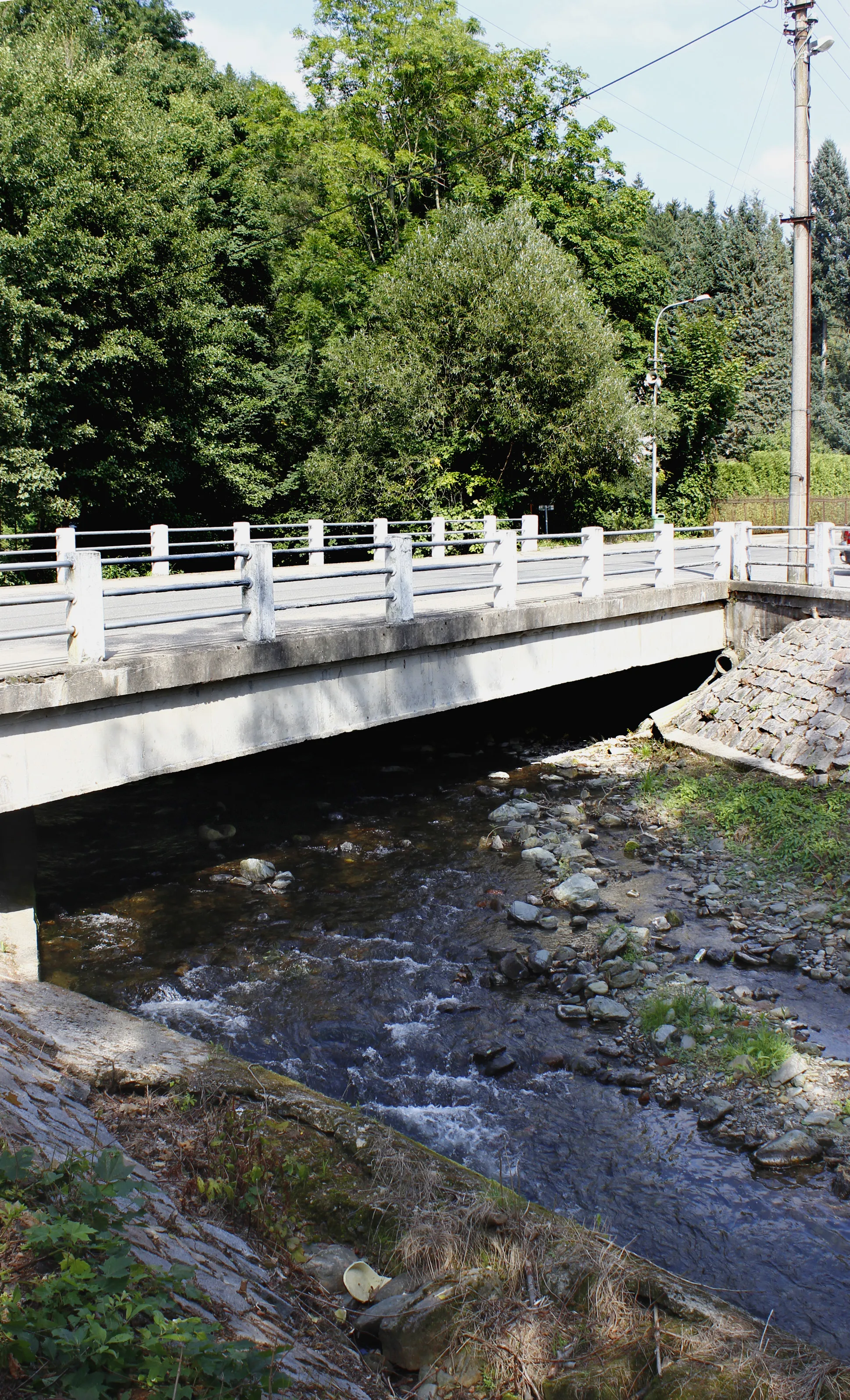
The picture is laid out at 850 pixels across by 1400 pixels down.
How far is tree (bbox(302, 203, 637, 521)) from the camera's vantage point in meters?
26.2

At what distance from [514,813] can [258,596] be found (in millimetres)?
4927

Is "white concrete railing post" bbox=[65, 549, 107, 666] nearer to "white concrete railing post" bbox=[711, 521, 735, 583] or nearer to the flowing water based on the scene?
the flowing water

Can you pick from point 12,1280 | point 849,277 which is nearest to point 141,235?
point 12,1280

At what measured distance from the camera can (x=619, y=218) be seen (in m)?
38.4

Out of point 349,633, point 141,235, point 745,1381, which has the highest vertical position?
point 141,235

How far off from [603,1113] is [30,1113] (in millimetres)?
3499

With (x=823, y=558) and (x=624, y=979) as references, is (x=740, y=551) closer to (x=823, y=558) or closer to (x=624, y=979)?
(x=823, y=558)

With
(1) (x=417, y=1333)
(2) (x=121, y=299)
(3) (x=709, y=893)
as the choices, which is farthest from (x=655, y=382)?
(1) (x=417, y=1333)

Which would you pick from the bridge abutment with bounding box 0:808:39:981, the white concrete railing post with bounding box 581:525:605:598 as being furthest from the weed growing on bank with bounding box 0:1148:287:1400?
the white concrete railing post with bounding box 581:525:605:598

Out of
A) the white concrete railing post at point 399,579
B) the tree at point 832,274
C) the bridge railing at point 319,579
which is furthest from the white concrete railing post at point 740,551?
the tree at point 832,274

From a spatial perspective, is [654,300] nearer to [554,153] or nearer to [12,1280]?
[554,153]

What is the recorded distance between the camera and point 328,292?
37.8 m

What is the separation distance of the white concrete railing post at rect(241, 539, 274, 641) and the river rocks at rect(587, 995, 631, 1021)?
12.6 ft

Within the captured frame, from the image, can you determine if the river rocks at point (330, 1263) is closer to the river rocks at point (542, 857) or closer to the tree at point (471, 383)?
the river rocks at point (542, 857)
